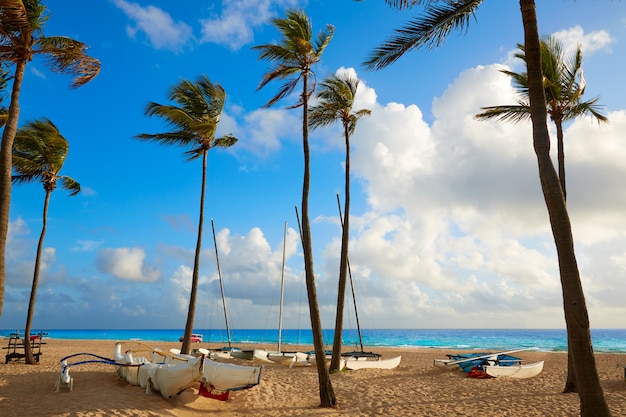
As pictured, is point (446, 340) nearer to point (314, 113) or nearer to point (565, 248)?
point (314, 113)

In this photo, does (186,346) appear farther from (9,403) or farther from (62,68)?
(62,68)

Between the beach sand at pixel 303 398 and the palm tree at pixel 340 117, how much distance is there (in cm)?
196

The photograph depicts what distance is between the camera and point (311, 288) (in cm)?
1102

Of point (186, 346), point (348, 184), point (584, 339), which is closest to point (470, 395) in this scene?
point (584, 339)

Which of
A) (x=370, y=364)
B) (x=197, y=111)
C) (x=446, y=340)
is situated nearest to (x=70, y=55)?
(x=197, y=111)

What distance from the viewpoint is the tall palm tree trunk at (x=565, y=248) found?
19.2 ft

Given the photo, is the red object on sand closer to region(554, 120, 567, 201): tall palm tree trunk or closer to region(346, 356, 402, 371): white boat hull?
region(346, 356, 402, 371): white boat hull

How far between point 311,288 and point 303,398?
9.78 feet

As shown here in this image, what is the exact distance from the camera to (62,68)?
10484 mm

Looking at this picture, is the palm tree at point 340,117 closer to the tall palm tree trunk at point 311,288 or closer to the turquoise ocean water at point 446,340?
the tall palm tree trunk at point 311,288

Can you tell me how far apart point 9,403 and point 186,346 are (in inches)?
270

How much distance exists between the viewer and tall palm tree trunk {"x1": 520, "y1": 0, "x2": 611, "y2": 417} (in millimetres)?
5848

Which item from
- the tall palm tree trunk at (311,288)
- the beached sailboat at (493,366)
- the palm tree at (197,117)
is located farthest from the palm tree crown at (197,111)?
the beached sailboat at (493,366)

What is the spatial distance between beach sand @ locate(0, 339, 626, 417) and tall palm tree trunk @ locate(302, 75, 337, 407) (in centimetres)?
44
